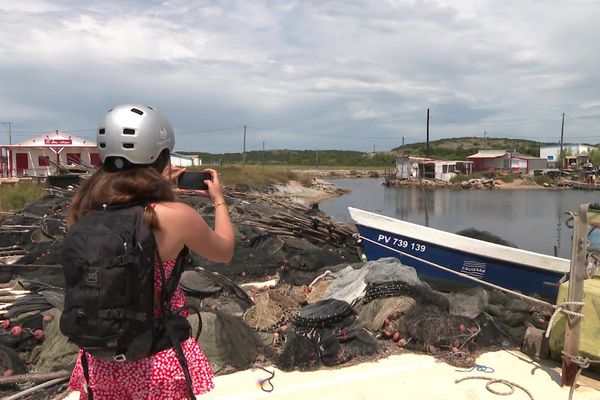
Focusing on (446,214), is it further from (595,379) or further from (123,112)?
(123,112)

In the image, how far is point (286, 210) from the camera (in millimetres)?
14180

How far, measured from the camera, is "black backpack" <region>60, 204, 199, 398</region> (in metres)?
1.64

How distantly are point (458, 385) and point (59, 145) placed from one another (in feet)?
110

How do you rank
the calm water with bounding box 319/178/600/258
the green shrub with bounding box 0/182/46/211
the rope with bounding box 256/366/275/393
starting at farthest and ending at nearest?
Answer: the calm water with bounding box 319/178/600/258 < the green shrub with bounding box 0/182/46/211 < the rope with bounding box 256/366/275/393

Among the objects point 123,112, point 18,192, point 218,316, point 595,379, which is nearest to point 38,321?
point 218,316

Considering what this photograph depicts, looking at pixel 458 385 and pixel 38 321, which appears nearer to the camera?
pixel 458 385

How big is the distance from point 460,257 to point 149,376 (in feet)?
25.1

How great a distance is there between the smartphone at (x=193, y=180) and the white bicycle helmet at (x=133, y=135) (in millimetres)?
244

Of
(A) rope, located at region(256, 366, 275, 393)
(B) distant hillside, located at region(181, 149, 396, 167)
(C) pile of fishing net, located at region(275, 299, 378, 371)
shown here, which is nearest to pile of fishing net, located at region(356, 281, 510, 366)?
(C) pile of fishing net, located at region(275, 299, 378, 371)

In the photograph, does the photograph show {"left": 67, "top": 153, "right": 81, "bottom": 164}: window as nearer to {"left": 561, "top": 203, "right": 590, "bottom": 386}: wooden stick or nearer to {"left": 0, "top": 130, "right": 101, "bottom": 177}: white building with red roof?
{"left": 0, "top": 130, "right": 101, "bottom": 177}: white building with red roof

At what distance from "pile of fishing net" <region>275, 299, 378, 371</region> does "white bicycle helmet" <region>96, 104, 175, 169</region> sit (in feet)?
10.5

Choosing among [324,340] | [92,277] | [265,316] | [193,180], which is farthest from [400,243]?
[92,277]

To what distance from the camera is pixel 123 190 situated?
1.76 m

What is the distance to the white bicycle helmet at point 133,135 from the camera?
6.08 ft
